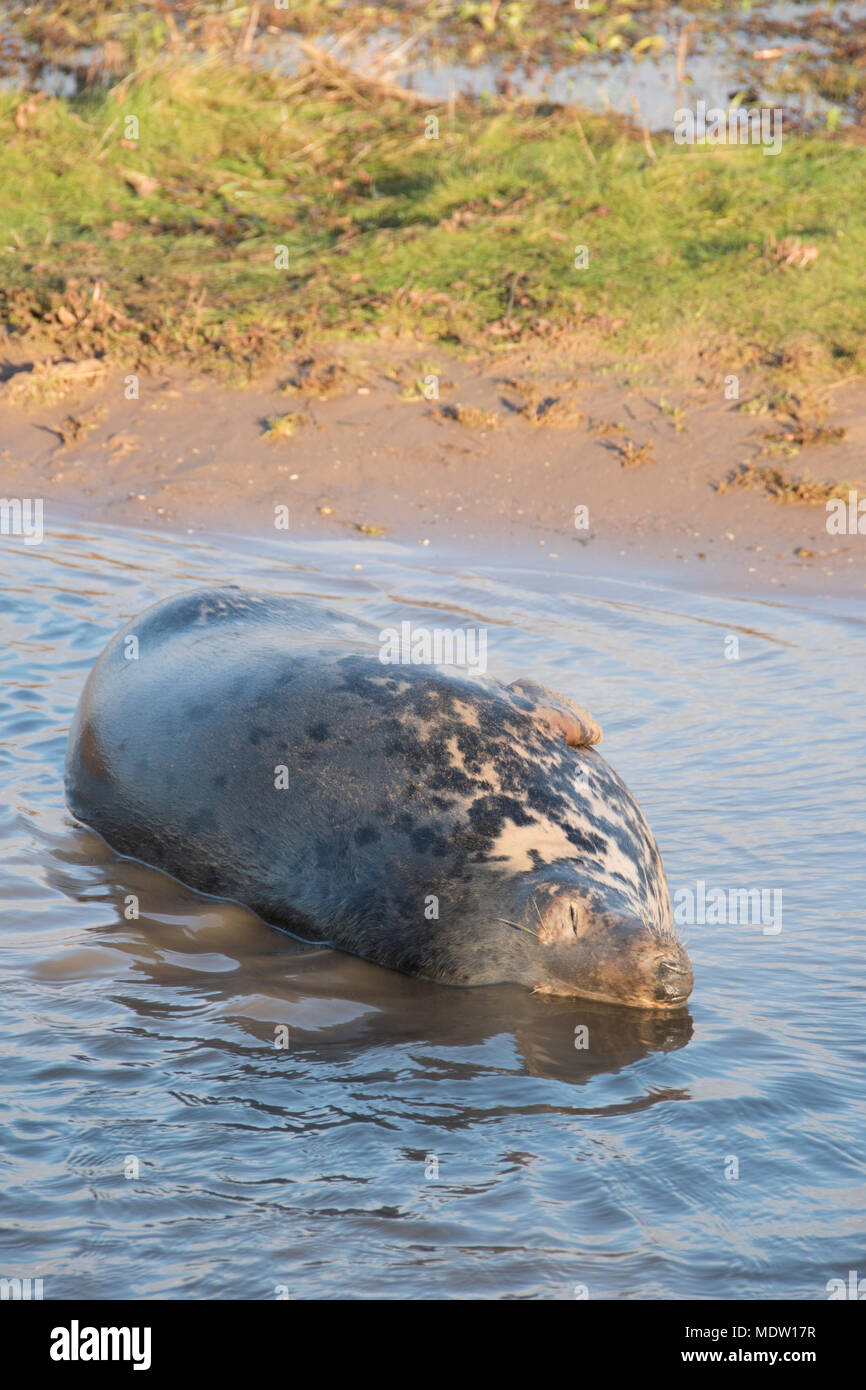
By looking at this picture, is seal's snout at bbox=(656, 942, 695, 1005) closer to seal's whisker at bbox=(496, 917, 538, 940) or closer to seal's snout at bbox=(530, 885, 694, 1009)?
seal's snout at bbox=(530, 885, 694, 1009)

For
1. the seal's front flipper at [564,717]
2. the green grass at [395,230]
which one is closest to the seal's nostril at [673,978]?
→ the seal's front flipper at [564,717]

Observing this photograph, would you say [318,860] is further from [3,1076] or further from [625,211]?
[625,211]

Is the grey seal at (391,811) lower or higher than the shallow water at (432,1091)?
higher

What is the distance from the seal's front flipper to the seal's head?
62 cm

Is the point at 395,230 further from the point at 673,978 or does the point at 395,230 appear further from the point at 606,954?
the point at 673,978

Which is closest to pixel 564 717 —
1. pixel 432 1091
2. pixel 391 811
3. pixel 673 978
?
pixel 391 811

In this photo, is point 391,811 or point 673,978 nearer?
point 673,978

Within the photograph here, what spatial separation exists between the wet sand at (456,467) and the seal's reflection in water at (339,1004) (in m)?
4.52

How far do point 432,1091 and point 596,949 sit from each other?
26.5 inches

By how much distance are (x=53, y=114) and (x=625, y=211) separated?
521cm

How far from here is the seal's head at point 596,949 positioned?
4141 millimetres

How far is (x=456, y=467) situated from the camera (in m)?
9.60

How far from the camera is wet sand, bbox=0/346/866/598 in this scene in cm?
893

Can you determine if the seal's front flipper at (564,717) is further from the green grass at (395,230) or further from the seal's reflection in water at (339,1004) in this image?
the green grass at (395,230)
